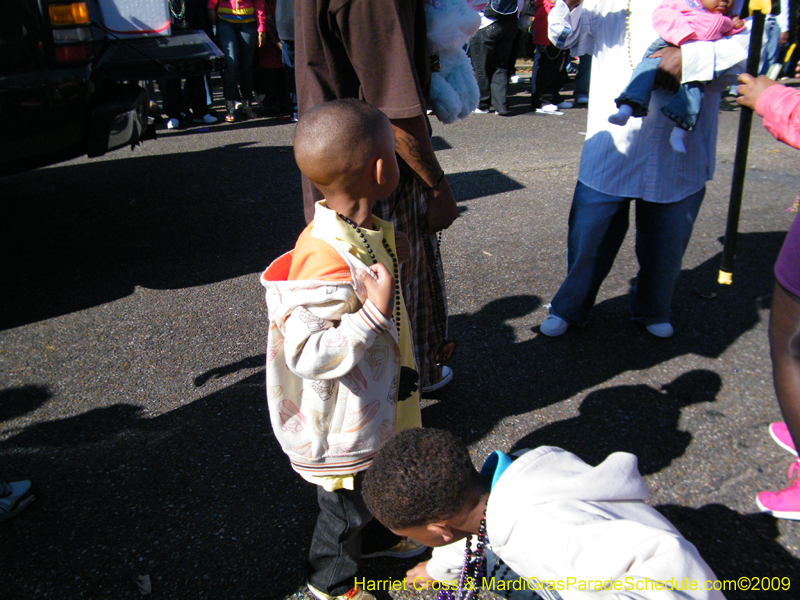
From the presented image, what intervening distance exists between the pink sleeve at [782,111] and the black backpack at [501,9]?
255 inches

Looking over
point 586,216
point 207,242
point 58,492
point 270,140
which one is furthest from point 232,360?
point 270,140

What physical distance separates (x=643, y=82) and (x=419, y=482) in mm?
2116

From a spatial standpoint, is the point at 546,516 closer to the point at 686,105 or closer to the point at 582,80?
the point at 686,105

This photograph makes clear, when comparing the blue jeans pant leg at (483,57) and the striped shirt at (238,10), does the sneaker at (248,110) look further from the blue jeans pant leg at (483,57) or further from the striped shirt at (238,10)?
the blue jeans pant leg at (483,57)

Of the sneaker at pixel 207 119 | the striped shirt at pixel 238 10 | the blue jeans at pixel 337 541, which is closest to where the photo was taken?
the blue jeans at pixel 337 541

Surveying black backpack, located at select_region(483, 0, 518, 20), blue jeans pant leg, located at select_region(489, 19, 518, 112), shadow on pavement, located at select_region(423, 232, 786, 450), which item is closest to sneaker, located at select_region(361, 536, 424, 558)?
shadow on pavement, located at select_region(423, 232, 786, 450)

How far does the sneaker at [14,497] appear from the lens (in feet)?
6.98

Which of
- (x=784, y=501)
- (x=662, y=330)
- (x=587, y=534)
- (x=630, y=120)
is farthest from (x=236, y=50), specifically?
(x=587, y=534)

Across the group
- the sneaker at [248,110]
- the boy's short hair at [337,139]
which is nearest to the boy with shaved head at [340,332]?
the boy's short hair at [337,139]

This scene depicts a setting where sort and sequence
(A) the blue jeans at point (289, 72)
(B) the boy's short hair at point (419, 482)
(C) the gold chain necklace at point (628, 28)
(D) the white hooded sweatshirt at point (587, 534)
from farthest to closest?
1. (A) the blue jeans at point (289, 72)
2. (C) the gold chain necklace at point (628, 28)
3. (B) the boy's short hair at point (419, 482)
4. (D) the white hooded sweatshirt at point (587, 534)

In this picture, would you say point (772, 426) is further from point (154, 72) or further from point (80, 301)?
point (154, 72)

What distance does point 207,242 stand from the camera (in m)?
4.42

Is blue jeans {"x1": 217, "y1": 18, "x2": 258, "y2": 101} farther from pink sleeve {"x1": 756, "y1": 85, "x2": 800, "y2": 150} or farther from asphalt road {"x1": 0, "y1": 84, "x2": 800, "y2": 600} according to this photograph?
pink sleeve {"x1": 756, "y1": 85, "x2": 800, "y2": 150}

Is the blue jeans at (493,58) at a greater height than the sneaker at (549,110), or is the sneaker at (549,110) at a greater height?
the blue jeans at (493,58)
